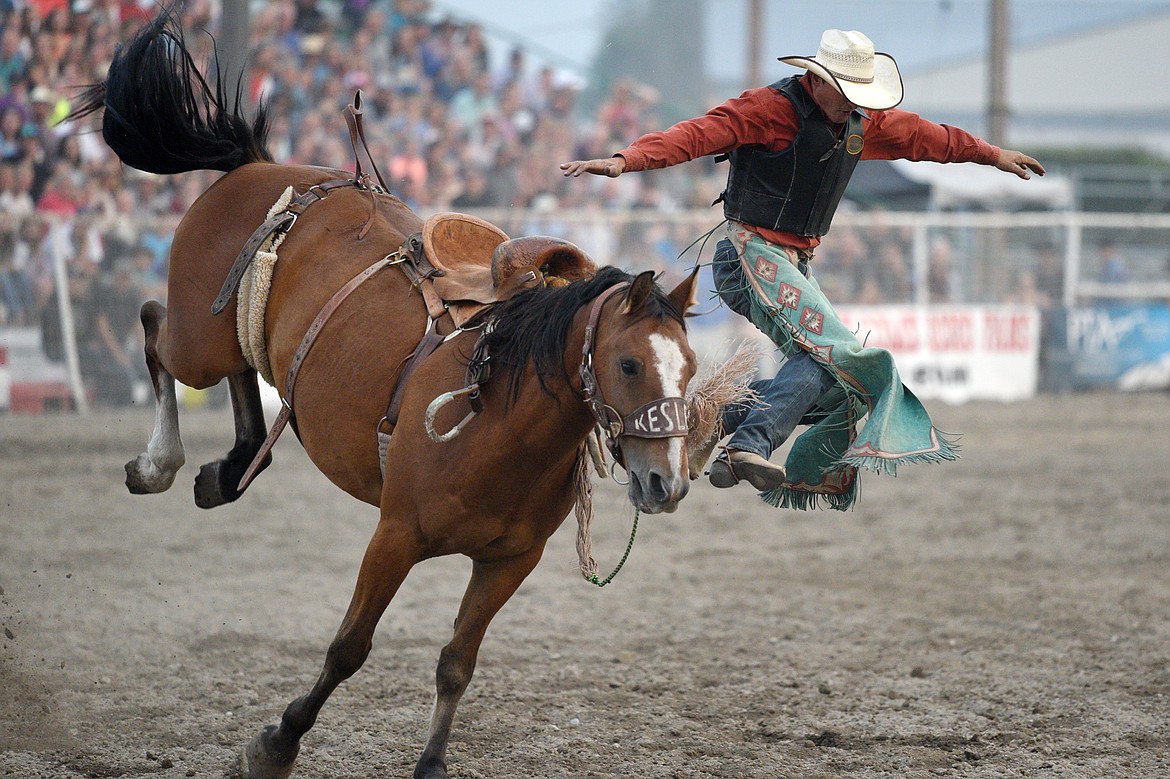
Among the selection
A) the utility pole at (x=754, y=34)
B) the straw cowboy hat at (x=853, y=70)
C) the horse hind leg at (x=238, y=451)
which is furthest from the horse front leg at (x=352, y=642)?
the utility pole at (x=754, y=34)

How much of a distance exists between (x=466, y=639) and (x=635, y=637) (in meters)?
1.79

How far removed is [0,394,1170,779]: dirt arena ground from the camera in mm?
4129

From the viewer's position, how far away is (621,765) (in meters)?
4.01

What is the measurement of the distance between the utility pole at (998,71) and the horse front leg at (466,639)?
12.9 meters

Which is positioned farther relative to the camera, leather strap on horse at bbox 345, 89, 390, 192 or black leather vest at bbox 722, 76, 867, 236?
leather strap on horse at bbox 345, 89, 390, 192

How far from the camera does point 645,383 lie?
309 cm

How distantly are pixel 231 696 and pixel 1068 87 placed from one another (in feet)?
116

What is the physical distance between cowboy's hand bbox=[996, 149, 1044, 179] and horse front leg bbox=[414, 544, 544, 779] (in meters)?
1.96

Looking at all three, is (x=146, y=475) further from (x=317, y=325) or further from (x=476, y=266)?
(x=476, y=266)

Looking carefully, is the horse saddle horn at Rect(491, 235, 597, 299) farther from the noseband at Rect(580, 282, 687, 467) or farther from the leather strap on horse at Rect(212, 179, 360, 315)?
the leather strap on horse at Rect(212, 179, 360, 315)

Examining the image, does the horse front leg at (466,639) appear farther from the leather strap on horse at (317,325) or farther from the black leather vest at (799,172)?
the black leather vest at (799,172)

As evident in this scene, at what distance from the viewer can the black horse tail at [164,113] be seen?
4.62 meters

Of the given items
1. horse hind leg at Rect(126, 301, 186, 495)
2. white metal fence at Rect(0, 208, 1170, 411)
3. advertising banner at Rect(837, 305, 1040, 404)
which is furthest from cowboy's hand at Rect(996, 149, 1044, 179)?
advertising banner at Rect(837, 305, 1040, 404)

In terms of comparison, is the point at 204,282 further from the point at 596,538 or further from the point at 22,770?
the point at 596,538
